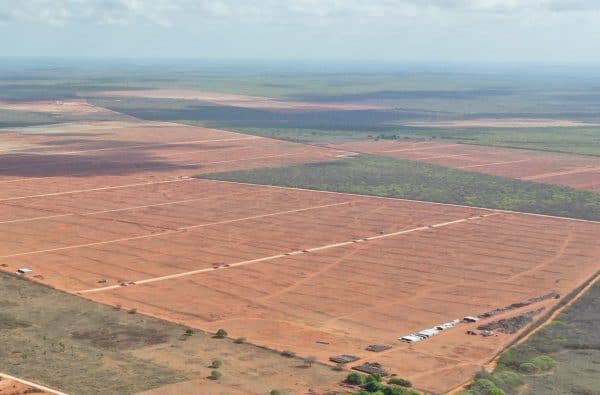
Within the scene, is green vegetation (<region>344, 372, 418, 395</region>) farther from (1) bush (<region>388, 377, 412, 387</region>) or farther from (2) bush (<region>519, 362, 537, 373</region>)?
(2) bush (<region>519, 362, 537, 373</region>)

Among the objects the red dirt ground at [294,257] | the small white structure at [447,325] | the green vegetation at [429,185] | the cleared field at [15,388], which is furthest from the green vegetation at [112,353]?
the green vegetation at [429,185]

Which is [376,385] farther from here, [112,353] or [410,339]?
[112,353]

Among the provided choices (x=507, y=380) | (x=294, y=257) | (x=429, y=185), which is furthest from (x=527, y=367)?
(x=429, y=185)

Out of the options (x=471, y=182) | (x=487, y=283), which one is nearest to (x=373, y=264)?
(x=487, y=283)

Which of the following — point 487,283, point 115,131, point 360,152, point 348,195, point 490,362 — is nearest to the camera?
point 490,362

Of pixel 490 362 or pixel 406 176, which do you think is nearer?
pixel 490 362

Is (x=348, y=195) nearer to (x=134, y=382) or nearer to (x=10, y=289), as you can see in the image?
(x=10, y=289)

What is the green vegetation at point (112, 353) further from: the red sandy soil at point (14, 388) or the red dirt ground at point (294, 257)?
the red dirt ground at point (294, 257)
